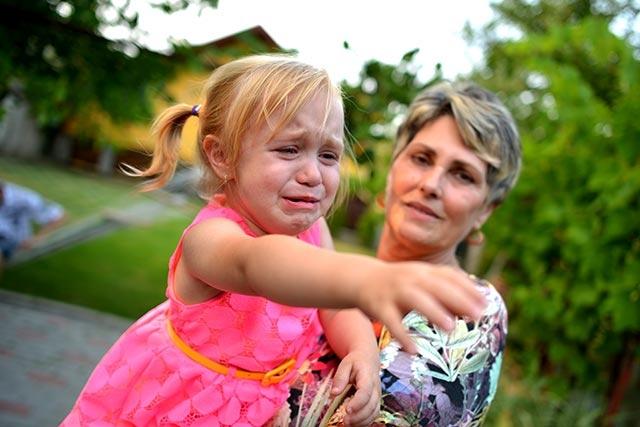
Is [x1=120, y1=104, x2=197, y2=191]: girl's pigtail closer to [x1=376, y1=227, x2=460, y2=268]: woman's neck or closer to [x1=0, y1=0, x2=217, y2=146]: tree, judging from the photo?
[x1=376, y1=227, x2=460, y2=268]: woman's neck

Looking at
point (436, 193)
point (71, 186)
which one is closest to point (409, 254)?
point (436, 193)

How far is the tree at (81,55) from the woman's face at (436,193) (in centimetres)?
174

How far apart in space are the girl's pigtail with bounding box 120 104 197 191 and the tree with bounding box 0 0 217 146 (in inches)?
74.4

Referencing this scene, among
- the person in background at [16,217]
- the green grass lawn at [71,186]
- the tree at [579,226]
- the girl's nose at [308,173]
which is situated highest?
the girl's nose at [308,173]

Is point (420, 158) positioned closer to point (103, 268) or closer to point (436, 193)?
point (436, 193)

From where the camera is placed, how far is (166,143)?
1.76 m

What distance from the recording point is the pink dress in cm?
149

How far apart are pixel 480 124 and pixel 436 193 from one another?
0.86 ft

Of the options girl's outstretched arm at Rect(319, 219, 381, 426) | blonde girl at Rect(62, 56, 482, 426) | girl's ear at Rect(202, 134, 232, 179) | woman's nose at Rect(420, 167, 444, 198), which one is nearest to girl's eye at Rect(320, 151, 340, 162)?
blonde girl at Rect(62, 56, 482, 426)

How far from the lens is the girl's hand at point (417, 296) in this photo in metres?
0.79

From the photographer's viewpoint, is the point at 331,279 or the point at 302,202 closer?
the point at 331,279

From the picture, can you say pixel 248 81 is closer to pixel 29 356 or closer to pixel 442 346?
pixel 442 346

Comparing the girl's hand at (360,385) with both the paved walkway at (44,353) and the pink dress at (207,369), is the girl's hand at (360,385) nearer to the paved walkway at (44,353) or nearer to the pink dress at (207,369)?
the pink dress at (207,369)

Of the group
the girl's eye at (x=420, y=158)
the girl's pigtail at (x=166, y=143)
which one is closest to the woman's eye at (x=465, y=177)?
the girl's eye at (x=420, y=158)
